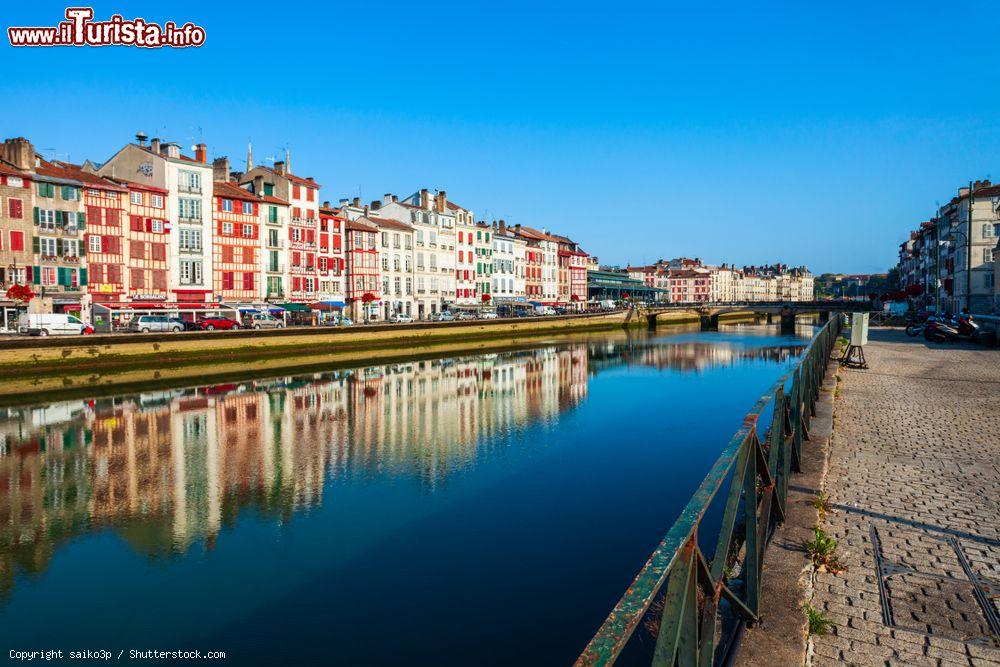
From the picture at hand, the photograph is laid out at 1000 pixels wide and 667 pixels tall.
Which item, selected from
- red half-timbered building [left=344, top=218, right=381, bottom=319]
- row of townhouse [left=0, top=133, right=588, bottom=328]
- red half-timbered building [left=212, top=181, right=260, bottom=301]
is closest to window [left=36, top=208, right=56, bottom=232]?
row of townhouse [left=0, top=133, right=588, bottom=328]

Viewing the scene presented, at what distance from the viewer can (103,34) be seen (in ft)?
75.7

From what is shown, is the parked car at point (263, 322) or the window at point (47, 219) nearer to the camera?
the window at point (47, 219)

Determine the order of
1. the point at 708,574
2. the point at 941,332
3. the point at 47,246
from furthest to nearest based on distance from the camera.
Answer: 1. the point at 47,246
2. the point at 941,332
3. the point at 708,574

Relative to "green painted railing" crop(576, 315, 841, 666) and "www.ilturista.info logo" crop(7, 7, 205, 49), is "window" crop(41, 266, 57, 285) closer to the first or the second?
"www.ilturista.info logo" crop(7, 7, 205, 49)

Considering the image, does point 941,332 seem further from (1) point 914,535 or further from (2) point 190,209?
(2) point 190,209

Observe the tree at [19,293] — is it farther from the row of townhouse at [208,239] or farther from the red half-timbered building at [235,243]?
the red half-timbered building at [235,243]

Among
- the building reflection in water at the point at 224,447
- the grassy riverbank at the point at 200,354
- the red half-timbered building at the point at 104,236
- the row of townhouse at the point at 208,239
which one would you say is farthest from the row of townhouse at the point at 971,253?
the red half-timbered building at the point at 104,236

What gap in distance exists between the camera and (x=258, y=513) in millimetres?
12016

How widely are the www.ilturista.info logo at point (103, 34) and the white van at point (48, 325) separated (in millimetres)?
14575

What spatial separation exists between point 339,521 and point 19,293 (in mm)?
35406

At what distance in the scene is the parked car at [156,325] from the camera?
39.0 m

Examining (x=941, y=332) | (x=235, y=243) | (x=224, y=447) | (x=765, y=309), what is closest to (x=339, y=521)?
(x=224, y=447)

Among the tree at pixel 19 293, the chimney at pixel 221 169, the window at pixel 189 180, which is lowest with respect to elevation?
the tree at pixel 19 293

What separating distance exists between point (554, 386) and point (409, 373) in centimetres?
878
